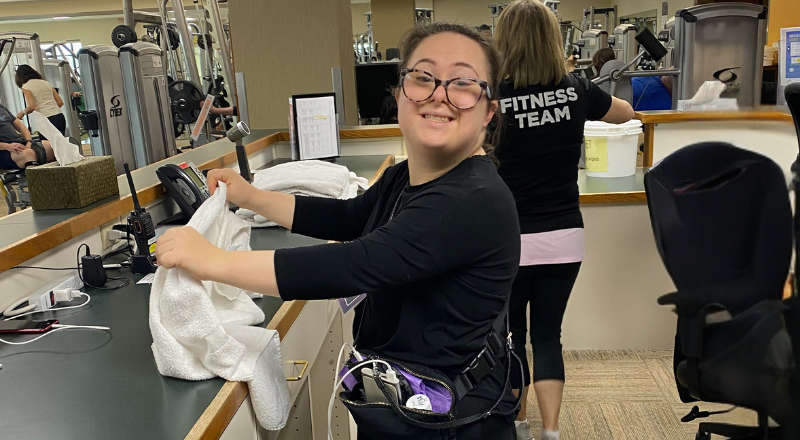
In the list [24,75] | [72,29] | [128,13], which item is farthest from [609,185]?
[72,29]

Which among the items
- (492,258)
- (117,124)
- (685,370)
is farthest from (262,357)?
(117,124)

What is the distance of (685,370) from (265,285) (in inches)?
28.1

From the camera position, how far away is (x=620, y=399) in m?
2.71

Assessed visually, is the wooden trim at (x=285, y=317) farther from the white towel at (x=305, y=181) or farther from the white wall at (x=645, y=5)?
the white wall at (x=645, y=5)

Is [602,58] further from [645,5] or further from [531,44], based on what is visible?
[645,5]

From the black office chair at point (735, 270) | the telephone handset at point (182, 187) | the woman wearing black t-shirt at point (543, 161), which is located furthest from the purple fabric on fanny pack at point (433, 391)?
the telephone handset at point (182, 187)

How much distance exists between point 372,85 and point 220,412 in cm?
404

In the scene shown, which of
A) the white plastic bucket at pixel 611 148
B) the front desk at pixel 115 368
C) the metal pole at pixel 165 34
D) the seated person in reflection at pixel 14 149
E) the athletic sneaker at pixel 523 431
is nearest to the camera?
the front desk at pixel 115 368

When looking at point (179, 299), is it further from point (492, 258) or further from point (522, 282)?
point (522, 282)

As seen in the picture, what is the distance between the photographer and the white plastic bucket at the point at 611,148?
124 inches

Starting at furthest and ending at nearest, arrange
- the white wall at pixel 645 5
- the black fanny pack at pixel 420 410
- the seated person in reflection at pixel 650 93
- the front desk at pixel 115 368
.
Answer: the white wall at pixel 645 5 < the seated person in reflection at pixel 650 93 < the black fanny pack at pixel 420 410 < the front desk at pixel 115 368

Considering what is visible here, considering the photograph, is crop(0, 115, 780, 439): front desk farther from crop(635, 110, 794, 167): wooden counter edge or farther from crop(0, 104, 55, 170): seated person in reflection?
Answer: crop(0, 104, 55, 170): seated person in reflection

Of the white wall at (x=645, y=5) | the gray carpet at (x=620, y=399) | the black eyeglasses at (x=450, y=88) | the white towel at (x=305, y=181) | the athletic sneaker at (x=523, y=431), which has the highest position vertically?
the white wall at (x=645, y=5)

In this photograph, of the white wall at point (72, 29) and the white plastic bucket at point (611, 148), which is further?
the white wall at point (72, 29)
